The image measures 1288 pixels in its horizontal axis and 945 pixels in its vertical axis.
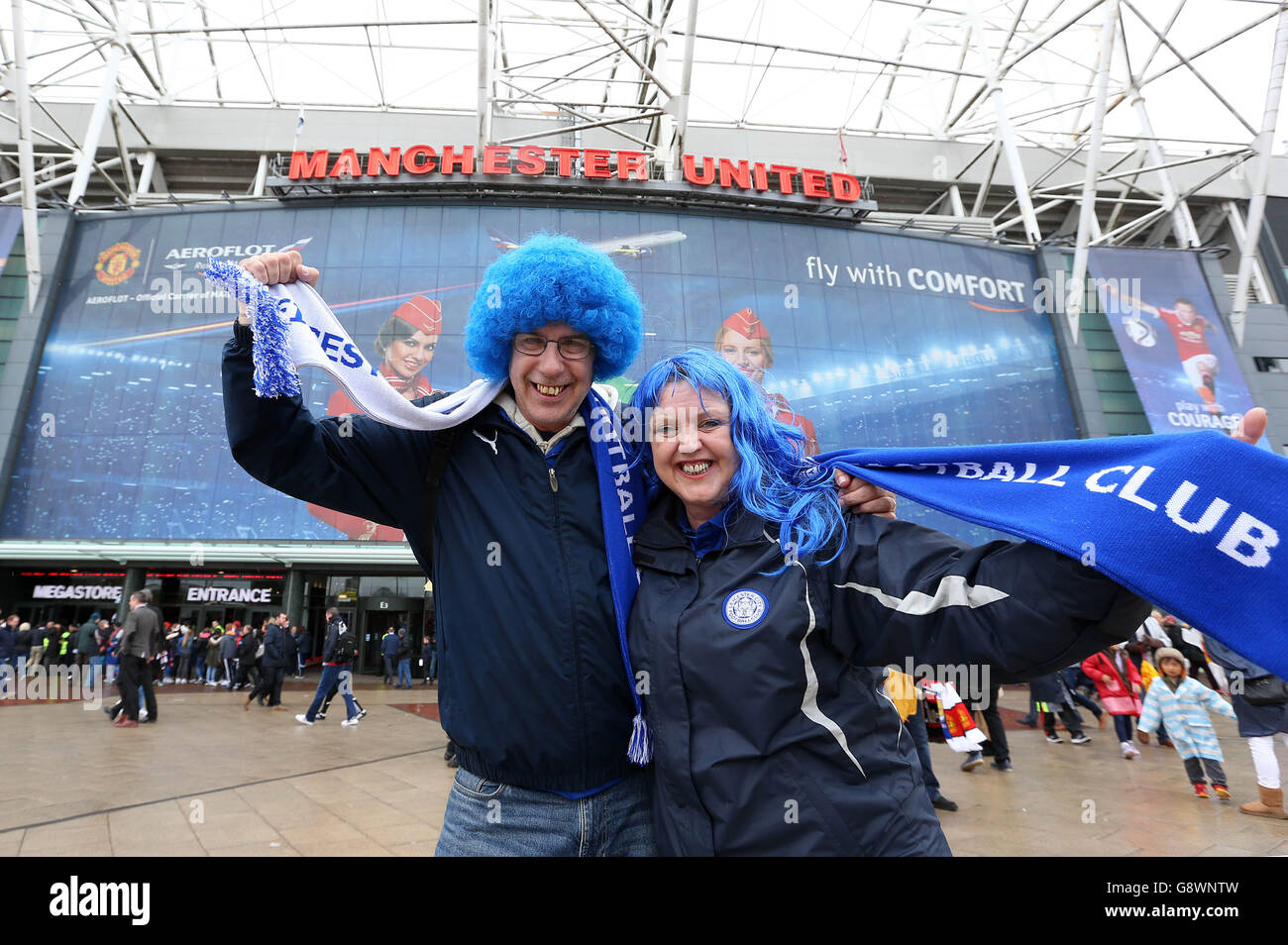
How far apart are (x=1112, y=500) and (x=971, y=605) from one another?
1.23ft

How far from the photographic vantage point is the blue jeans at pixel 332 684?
10.9 metres

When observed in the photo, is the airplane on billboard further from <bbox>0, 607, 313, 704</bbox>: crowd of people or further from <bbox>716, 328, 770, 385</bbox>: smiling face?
<bbox>0, 607, 313, 704</bbox>: crowd of people

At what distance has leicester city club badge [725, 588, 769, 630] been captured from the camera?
5.09ft

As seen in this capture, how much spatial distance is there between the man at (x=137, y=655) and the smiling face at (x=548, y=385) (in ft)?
32.9

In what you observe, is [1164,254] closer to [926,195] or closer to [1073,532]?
[926,195]

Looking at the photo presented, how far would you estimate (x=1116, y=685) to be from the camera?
8797 millimetres

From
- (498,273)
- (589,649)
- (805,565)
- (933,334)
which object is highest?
(933,334)

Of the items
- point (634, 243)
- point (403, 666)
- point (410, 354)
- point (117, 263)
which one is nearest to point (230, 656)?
point (403, 666)

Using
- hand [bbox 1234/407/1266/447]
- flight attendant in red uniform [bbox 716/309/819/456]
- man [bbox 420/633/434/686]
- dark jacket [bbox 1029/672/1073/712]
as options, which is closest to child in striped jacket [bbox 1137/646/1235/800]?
dark jacket [bbox 1029/672/1073/712]

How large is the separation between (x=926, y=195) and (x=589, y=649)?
3328cm

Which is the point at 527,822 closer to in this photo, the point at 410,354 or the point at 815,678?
the point at 815,678

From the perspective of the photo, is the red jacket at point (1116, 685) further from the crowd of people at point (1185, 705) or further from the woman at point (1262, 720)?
the woman at point (1262, 720)

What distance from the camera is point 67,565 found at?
69.5 feet
